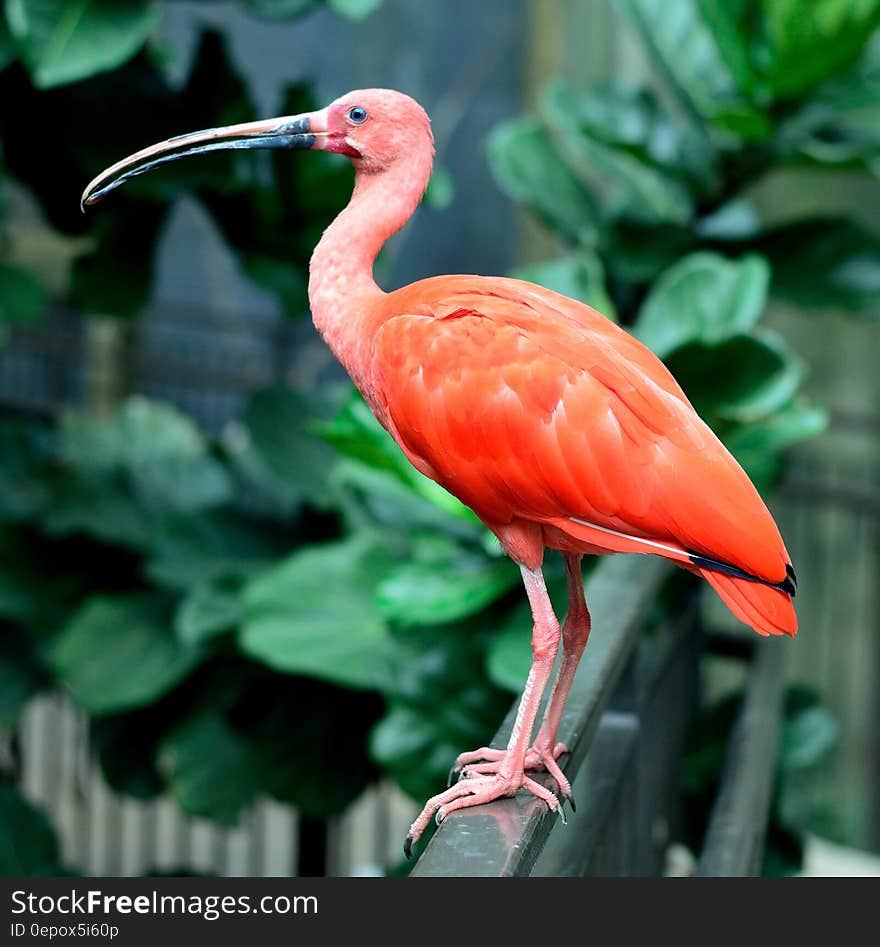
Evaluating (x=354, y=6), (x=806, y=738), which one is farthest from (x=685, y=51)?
(x=806, y=738)

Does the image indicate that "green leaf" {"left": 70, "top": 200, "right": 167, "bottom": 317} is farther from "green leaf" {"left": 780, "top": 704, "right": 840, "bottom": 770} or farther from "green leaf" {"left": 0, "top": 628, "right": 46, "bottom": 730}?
"green leaf" {"left": 780, "top": 704, "right": 840, "bottom": 770}

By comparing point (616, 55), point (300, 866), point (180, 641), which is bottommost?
point (300, 866)

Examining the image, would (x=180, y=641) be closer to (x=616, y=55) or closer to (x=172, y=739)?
(x=172, y=739)

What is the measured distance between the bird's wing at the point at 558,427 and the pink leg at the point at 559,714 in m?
0.20

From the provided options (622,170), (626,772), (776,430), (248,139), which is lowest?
(626,772)

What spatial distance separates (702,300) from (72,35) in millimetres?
1515

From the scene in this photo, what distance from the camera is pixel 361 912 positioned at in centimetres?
128

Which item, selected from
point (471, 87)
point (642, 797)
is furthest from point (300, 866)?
point (471, 87)

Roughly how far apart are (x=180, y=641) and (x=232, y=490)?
0.56 m

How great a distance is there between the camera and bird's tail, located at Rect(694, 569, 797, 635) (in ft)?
4.71

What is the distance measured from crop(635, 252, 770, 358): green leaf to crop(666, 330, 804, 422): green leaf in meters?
0.10

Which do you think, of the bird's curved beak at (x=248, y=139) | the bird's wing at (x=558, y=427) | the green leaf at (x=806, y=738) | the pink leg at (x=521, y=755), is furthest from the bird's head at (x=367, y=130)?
the green leaf at (x=806, y=738)

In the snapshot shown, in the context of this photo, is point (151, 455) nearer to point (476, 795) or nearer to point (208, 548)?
point (208, 548)

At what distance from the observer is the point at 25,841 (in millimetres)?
3578
